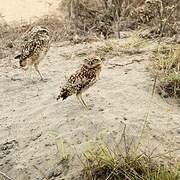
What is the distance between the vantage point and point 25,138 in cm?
593

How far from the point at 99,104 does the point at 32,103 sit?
0.97 metres

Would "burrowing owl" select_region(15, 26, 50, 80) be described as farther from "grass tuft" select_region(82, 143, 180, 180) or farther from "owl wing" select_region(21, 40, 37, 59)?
"grass tuft" select_region(82, 143, 180, 180)

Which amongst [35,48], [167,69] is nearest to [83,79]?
[167,69]

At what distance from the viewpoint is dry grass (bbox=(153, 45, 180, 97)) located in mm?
6707

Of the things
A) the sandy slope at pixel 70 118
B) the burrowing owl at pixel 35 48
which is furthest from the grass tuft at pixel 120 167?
the burrowing owl at pixel 35 48

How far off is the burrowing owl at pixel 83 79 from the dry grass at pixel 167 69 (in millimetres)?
812

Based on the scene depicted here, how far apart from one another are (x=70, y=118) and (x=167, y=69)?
1.73 metres

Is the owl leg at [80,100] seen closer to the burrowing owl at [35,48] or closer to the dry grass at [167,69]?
the dry grass at [167,69]

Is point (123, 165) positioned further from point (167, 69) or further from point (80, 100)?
point (167, 69)

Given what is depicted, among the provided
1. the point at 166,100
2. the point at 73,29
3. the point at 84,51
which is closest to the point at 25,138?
the point at 166,100

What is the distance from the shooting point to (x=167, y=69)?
7.18m

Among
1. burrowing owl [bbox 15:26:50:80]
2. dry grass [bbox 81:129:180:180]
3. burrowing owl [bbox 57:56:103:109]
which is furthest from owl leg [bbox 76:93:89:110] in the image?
burrowing owl [bbox 15:26:50:80]

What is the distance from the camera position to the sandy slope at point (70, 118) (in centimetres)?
542

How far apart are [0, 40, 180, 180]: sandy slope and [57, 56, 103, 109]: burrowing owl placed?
0.70 feet
